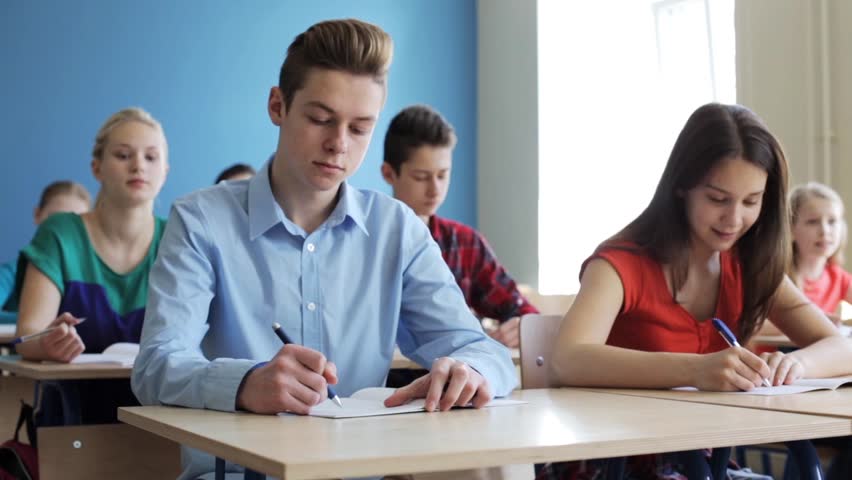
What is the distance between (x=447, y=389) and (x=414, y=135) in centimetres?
208

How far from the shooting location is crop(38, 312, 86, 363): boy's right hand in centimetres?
231

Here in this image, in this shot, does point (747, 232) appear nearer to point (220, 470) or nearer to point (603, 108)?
point (220, 470)

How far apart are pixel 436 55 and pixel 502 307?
147 inches

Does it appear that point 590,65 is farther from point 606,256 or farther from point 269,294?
point 269,294

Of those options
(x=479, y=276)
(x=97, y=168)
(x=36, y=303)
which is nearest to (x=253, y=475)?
(x=36, y=303)

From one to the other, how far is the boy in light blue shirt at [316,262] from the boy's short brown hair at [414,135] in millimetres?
1591

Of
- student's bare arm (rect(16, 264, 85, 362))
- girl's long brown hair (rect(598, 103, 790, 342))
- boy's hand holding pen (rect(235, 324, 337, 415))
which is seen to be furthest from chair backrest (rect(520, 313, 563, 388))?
student's bare arm (rect(16, 264, 85, 362))

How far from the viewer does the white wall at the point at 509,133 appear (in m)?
6.36

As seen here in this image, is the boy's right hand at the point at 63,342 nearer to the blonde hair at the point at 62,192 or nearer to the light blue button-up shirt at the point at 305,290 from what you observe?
the light blue button-up shirt at the point at 305,290

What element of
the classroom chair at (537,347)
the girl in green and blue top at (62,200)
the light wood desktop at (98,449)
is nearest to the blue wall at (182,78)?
the girl in green and blue top at (62,200)

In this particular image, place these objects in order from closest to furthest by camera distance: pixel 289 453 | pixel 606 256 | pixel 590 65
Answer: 1. pixel 289 453
2. pixel 606 256
3. pixel 590 65

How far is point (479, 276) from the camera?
3322mm

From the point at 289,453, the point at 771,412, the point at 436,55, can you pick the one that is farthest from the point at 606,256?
the point at 436,55

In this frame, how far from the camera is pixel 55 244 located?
276 centimetres
